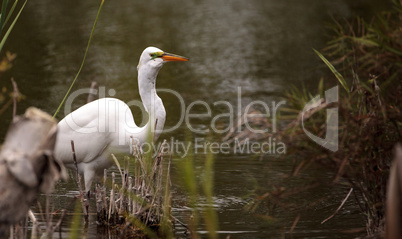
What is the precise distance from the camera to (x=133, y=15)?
1720 cm

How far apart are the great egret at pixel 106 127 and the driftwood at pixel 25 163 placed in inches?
105

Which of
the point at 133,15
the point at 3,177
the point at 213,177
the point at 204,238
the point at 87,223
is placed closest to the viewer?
the point at 3,177

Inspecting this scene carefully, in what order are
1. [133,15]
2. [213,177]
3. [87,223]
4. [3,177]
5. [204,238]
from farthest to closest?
[133,15] < [213,177] < [87,223] < [204,238] < [3,177]

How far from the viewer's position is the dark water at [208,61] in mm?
5133

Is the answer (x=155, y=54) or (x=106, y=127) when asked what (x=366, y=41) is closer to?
(x=155, y=54)

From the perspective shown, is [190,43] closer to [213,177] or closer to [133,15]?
[133,15]

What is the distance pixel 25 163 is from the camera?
2416 millimetres

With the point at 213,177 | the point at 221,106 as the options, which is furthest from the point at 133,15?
the point at 213,177

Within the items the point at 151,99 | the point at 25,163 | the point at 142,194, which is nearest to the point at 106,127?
the point at 151,99

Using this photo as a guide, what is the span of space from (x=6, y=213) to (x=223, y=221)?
98.6 inches

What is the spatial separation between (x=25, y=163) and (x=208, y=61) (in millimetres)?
10125

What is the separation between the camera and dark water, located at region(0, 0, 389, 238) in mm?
5133

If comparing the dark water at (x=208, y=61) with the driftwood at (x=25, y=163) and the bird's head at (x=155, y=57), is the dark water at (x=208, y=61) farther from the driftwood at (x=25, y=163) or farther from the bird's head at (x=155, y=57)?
the driftwood at (x=25, y=163)

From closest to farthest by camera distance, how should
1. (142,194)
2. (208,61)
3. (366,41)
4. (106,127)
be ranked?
(366,41), (142,194), (106,127), (208,61)
